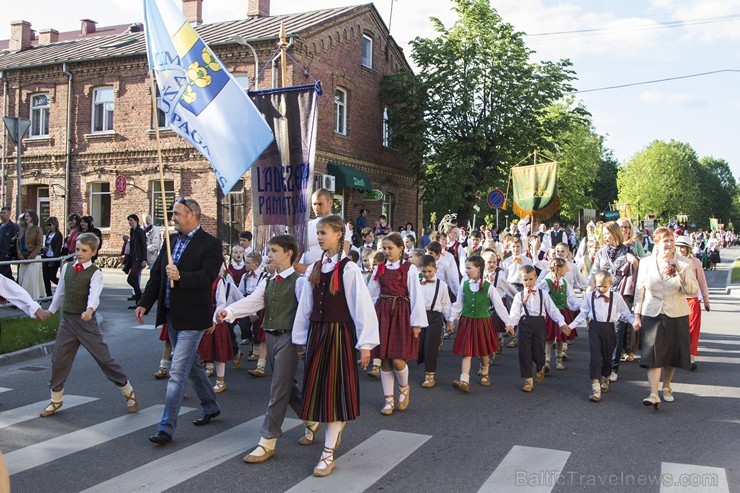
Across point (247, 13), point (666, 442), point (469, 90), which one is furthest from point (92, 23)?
point (666, 442)

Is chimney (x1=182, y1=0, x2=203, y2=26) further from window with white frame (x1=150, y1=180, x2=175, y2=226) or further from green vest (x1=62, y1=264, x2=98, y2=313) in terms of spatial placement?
green vest (x1=62, y1=264, x2=98, y2=313)

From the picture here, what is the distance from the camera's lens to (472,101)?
1107 inches

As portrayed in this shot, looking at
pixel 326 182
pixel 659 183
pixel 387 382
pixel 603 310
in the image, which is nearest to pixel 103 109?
pixel 326 182

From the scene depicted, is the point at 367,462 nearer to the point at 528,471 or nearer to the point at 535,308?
the point at 528,471

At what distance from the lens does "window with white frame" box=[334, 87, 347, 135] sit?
26659mm

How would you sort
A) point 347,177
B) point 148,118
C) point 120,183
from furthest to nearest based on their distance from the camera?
point 347,177
point 148,118
point 120,183

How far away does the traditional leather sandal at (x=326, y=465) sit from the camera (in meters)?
4.72

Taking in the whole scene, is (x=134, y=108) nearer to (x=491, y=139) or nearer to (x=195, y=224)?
(x=491, y=139)

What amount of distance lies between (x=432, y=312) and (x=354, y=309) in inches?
124

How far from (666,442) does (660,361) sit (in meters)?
1.27

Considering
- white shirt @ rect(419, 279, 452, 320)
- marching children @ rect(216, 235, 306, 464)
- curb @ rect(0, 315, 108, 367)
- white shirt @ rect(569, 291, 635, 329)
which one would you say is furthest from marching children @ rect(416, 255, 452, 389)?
curb @ rect(0, 315, 108, 367)

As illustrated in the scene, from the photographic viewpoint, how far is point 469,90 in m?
28.1

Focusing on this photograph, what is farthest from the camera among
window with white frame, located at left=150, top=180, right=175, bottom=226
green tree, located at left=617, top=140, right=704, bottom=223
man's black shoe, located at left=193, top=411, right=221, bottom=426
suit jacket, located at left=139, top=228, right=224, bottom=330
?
green tree, located at left=617, top=140, right=704, bottom=223

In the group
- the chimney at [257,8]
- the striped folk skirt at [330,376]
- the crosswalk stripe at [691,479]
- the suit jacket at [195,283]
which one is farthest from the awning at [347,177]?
the crosswalk stripe at [691,479]
